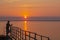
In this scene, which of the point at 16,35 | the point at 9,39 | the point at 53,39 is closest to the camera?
the point at 16,35

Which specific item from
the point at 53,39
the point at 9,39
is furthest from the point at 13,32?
the point at 53,39

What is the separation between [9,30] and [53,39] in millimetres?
28065

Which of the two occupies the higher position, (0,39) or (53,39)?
(0,39)

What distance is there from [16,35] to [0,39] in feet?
10.7

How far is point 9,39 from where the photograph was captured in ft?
68.6

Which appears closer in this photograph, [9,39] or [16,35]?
[16,35]

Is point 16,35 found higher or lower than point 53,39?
higher

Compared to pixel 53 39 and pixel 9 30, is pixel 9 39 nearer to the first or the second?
pixel 9 30

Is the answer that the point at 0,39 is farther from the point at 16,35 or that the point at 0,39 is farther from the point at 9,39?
the point at 16,35

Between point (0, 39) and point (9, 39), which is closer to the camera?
point (9, 39)

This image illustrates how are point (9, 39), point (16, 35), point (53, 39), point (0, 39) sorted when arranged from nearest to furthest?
point (16, 35) → point (9, 39) → point (0, 39) → point (53, 39)

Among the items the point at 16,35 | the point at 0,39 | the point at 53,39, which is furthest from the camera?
the point at 53,39

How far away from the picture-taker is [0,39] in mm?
22406

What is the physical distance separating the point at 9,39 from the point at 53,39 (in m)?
28.7
